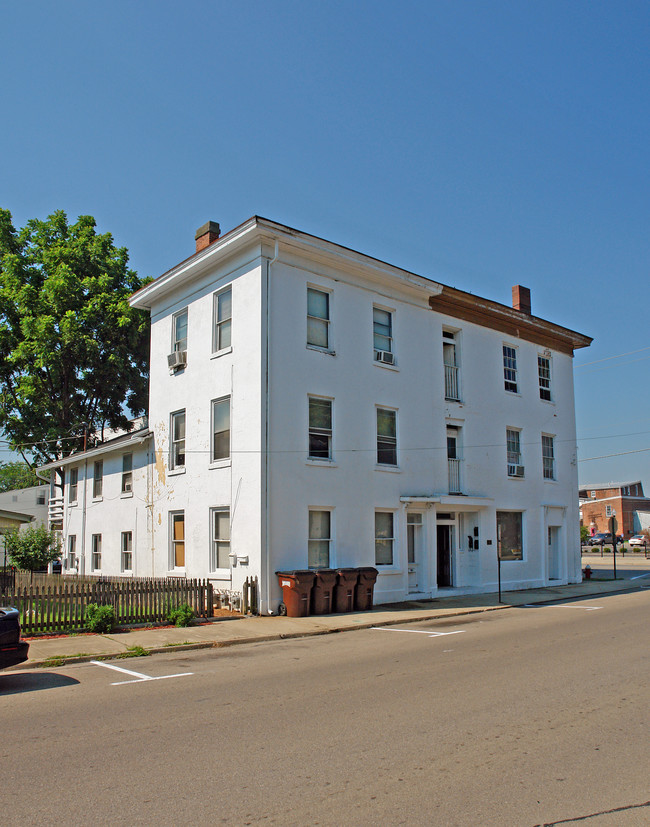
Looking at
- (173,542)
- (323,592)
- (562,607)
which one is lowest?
(562,607)

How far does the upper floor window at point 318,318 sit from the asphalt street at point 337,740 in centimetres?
1046

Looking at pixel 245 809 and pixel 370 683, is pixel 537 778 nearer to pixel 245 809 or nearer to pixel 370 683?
pixel 245 809

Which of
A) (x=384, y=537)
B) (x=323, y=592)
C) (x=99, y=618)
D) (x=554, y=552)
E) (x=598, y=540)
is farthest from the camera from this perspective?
(x=598, y=540)

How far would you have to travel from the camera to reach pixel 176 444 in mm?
22312

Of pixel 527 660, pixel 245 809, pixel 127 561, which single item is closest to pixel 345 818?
pixel 245 809

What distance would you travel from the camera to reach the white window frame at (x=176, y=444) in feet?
72.2

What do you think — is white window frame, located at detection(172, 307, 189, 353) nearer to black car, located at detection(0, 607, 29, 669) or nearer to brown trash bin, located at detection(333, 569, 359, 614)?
brown trash bin, located at detection(333, 569, 359, 614)

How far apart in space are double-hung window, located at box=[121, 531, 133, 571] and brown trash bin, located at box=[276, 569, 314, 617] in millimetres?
8792

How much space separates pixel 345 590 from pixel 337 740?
12.1 metres

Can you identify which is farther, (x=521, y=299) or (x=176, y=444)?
(x=521, y=299)

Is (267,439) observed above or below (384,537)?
above

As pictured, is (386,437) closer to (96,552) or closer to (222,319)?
(222,319)

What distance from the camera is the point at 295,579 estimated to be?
683 inches

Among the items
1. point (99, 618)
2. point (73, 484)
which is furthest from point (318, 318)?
point (73, 484)
